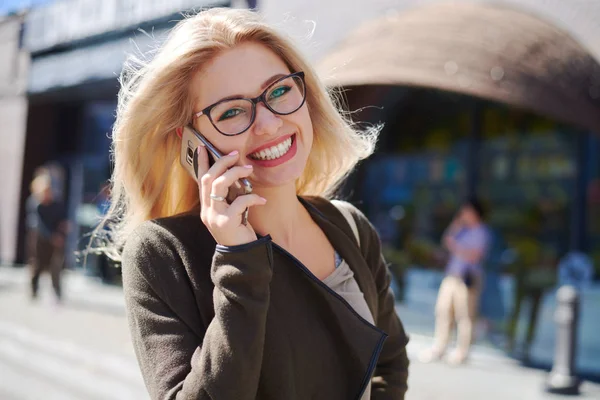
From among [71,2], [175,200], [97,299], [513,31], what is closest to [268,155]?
[175,200]

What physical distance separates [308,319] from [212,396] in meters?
0.32

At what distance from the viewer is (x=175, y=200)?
168 cm

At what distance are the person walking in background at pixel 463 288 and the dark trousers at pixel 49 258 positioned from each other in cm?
611

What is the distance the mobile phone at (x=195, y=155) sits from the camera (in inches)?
54.7

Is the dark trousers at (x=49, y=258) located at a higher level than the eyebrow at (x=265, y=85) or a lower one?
lower

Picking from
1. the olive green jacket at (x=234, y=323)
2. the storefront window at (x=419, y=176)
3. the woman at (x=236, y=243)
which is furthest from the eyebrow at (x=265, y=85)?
the storefront window at (x=419, y=176)

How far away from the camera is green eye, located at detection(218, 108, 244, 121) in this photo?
1471 millimetres

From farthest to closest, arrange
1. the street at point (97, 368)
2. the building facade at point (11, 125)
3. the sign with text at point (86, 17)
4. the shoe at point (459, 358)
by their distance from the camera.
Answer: the building facade at point (11, 125)
the sign with text at point (86, 17)
the shoe at point (459, 358)
the street at point (97, 368)

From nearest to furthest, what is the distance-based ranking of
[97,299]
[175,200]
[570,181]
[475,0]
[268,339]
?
1. [268,339]
2. [175,200]
3. [475,0]
4. [570,181]
5. [97,299]

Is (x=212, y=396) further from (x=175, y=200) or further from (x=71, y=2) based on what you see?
(x=71, y=2)

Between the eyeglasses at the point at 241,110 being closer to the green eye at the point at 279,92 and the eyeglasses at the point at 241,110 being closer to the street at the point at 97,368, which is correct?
the green eye at the point at 279,92

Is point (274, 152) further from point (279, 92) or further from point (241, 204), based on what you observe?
point (241, 204)

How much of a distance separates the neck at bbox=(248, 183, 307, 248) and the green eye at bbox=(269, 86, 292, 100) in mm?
255

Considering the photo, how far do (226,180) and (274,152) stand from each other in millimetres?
238
